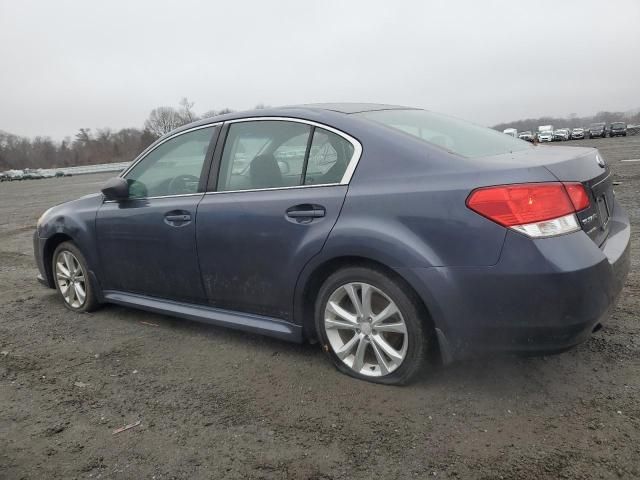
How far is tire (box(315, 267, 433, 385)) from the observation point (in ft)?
8.93

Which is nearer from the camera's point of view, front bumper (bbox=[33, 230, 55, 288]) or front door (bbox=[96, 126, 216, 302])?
front door (bbox=[96, 126, 216, 302])

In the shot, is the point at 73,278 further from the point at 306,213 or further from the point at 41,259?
the point at 306,213

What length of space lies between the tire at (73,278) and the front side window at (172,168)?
2.99 ft

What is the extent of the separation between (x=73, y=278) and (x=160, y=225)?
57.3 inches

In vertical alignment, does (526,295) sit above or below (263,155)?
below

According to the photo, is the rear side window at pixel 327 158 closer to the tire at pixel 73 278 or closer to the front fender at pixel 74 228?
the front fender at pixel 74 228

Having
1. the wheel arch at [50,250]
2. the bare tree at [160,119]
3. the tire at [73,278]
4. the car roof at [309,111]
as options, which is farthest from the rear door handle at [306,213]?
the bare tree at [160,119]

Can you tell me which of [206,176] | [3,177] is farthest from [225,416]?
[3,177]

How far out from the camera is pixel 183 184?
3.73m

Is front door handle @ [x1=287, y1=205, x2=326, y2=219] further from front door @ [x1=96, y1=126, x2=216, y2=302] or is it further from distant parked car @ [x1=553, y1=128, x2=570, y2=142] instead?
distant parked car @ [x1=553, y1=128, x2=570, y2=142]

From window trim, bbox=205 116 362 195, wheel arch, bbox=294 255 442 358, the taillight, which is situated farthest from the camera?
window trim, bbox=205 116 362 195

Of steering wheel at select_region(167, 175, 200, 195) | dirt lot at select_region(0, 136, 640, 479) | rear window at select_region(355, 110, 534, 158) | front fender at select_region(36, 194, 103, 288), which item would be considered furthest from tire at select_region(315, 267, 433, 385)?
front fender at select_region(36, 194, 103, 288)

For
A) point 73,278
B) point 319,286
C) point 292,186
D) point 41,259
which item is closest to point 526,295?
point 319,286

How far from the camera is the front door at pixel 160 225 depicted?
3.60 meters
